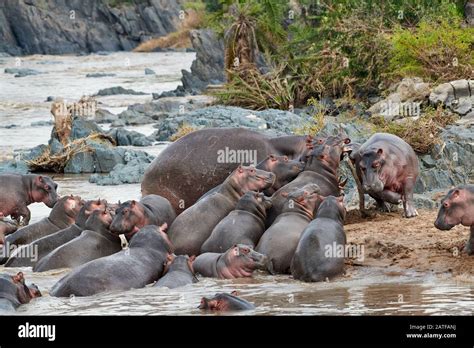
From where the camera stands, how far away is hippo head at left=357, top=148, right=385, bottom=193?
11445 millimetres

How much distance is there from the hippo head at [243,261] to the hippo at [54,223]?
2.45m

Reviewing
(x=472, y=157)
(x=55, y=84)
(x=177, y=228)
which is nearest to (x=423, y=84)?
(x=472, y=157)

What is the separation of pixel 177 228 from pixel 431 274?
8.65 ft

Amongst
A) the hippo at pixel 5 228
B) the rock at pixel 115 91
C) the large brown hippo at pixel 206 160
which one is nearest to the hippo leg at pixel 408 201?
the large brown hippo at pixel 206 160

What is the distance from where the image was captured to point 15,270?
36.3 ft

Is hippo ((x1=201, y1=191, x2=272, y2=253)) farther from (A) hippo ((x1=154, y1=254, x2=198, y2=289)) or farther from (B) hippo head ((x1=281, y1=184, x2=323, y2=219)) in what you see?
(A) hippo ((x1=154, y1=254, x2=198, y2=289))

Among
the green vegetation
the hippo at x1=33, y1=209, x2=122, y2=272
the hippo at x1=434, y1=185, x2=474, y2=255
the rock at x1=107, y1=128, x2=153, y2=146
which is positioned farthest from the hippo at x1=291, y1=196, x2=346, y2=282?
the rock at x1=107, y1=128, x2=153, y2=146

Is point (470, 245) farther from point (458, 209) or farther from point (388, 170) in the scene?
point (388, 170)

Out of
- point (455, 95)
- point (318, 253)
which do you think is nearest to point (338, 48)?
point (455, 95)

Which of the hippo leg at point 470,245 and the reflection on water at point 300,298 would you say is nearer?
the reflection on water at point 300,298

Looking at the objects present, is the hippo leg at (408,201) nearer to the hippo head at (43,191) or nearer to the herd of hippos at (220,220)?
the herd of hippos at (220,220)

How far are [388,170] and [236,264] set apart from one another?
2171 millimetres

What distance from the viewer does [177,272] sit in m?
10.0

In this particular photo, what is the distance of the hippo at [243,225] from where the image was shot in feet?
35.2
